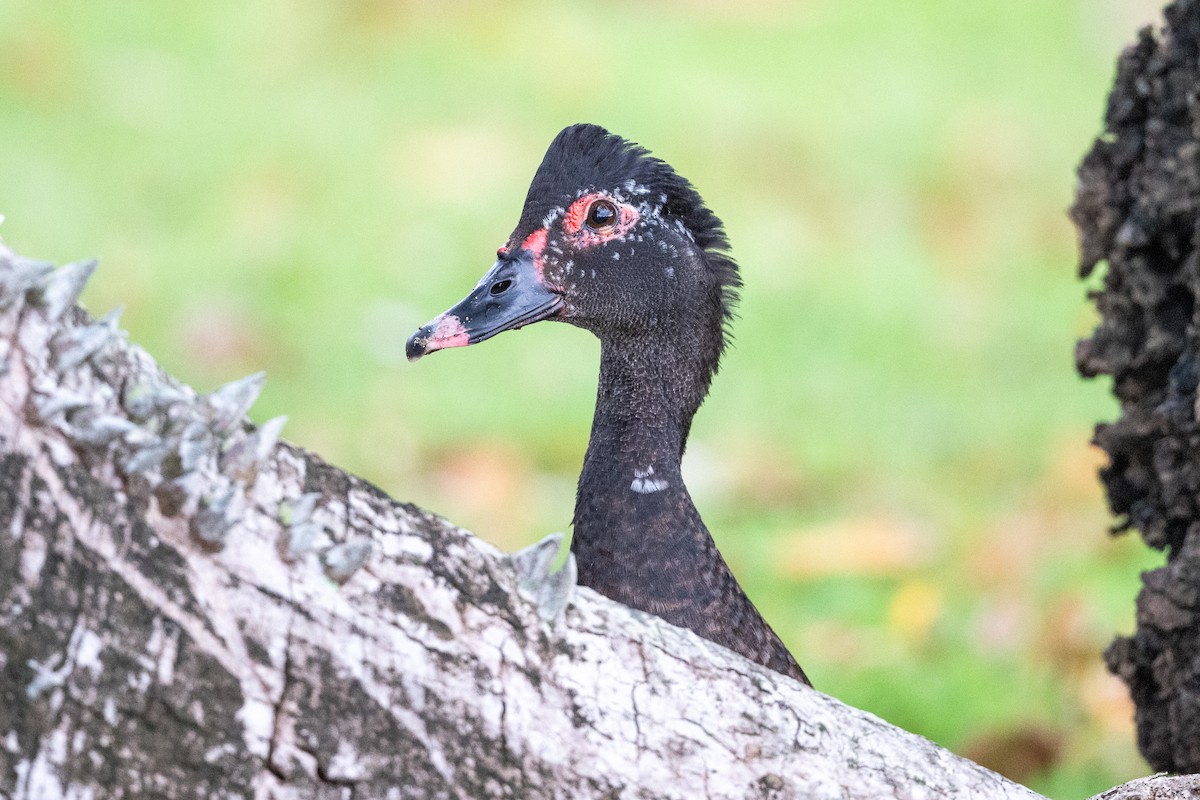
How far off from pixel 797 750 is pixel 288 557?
684mm

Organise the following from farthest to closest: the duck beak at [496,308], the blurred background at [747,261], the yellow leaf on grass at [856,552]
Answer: the yellow leaf on grass at [856,552] < the blurred background at [747,261] < the duck beak at [496,308]

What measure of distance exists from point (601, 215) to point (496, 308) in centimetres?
26

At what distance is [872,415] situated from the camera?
6371 millimetres

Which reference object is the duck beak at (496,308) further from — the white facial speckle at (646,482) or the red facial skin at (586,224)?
the white facial speckle at (646,482)

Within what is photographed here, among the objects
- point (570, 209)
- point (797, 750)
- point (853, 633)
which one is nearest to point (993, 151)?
point (853, 633)

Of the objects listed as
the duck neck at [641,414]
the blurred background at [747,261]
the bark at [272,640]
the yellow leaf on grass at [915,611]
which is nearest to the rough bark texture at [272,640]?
the bark at [272,640]

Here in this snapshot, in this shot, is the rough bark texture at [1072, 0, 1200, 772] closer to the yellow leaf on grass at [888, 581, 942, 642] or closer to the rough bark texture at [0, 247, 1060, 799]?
the rough bark texture at [0, 247, 1060, 799]

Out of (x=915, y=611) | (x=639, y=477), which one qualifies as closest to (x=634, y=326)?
(x=639, y=477)

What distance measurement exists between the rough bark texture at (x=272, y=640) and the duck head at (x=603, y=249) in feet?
3.22

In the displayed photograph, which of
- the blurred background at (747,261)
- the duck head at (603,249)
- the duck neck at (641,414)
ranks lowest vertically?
the duck neck at (641,414)

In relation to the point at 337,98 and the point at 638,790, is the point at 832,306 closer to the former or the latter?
the point at 337,98

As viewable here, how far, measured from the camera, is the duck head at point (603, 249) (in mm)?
2902

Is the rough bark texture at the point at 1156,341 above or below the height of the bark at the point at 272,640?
above

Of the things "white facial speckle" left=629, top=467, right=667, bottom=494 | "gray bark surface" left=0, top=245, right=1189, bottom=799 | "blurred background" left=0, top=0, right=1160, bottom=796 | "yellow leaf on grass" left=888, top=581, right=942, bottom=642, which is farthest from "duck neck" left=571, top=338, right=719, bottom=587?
"yellow leaf on grass" left=888, top=581, right=942, bottom=642
